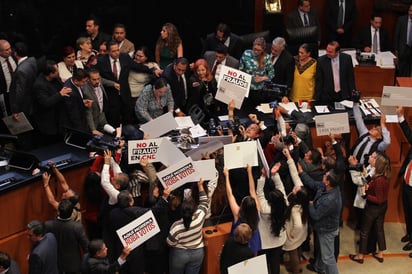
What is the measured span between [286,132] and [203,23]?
451 centimetres

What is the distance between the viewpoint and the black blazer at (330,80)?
8.50m

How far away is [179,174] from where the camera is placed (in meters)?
6.38

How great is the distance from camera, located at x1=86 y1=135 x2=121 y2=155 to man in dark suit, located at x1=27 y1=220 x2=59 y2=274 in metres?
1.35

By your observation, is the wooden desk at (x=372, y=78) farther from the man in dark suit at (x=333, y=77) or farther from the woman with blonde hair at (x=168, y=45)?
the woman with blonde hair at (x=168, y=45)

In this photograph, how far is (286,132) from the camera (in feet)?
24.7

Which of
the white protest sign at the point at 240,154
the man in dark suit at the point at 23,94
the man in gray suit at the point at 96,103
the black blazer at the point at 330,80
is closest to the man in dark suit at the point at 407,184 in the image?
the black blazer at the point at 330,80

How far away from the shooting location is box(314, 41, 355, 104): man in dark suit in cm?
848

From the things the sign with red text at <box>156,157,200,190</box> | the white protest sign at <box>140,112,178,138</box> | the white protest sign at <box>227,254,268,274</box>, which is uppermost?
the white protest sign at <box>140,112,178,138</box>

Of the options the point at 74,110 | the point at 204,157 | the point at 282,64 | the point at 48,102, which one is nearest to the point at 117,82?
the point at 74,110

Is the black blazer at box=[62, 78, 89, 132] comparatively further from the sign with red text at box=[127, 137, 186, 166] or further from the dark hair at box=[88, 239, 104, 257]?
the dark hair at box=[88, 239, 104, 257]

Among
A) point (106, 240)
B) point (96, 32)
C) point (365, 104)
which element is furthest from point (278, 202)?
point (96, 32)

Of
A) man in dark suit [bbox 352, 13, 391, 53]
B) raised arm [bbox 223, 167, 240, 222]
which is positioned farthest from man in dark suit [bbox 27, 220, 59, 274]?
man in dark suit [bbox 352, 13, 391, 53]

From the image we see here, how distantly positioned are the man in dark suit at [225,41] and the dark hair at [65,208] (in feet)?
13.4

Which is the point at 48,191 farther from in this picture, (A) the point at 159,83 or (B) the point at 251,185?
(B) the point at 251,185
